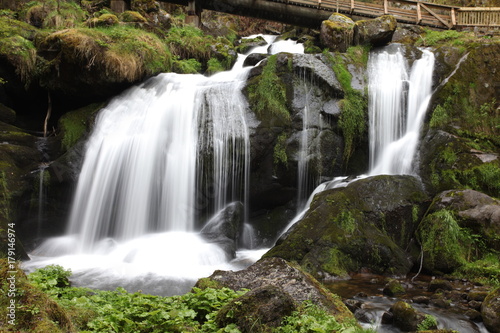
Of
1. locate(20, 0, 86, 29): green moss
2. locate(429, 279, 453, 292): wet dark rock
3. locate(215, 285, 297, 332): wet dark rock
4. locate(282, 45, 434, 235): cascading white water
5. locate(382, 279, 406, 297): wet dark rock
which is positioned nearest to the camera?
locate(215, 285, 297, 332): wet dark rock

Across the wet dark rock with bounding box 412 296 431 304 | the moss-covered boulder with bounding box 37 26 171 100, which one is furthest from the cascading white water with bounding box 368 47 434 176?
the moss-covered boulder with bounding box 37 26 171 100

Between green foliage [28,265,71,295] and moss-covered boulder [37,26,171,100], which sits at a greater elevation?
moss-covered boulder [37,26,171,100]

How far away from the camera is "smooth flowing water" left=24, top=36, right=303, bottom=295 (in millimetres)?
8805

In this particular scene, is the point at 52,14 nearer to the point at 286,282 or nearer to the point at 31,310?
the point at 286,282

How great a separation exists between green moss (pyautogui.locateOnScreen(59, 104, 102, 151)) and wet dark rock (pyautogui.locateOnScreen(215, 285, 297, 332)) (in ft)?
28.7

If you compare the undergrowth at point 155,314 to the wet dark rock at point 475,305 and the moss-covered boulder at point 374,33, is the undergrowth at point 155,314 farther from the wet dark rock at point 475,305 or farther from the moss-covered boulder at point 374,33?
the moss-covered boulder at point 374,33

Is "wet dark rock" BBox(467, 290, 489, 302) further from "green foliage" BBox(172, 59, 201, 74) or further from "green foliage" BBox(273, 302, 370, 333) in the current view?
"green foliage" BBox(172, 59, 201, 74)

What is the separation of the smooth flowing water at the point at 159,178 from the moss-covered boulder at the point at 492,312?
14.2 ft

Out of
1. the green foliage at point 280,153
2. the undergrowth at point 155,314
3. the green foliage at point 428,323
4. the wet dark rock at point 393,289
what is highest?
the green foliage at point 280,153

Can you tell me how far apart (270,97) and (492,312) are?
7615 millimetres

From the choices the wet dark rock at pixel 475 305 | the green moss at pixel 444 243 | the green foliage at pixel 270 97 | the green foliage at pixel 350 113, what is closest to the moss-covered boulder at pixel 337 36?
the green foliage at pixel 350 113

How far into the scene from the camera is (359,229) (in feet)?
24.8

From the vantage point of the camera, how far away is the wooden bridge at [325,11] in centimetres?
1730

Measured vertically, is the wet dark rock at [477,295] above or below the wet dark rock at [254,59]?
below
